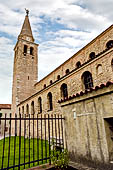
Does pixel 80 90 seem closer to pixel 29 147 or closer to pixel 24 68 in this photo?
pixel 29 147

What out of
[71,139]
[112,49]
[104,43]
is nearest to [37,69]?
[104,43]

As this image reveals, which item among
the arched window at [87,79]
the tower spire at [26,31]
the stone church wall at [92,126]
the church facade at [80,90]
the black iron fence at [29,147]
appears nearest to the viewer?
the stone church wall at [92,126]

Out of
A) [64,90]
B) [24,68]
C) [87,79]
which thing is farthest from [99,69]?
[24,68]

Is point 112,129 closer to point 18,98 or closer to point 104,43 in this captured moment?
point 104,43

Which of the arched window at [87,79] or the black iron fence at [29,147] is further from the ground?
the arched window at [87,79]

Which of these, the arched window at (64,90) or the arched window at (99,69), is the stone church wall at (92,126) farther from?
the arched window at (64,90)

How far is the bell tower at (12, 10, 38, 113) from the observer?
22480mm

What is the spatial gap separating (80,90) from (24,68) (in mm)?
17324

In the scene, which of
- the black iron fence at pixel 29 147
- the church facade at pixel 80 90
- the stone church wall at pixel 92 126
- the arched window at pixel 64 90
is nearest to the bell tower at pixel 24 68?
the church facade at pixel 80 90

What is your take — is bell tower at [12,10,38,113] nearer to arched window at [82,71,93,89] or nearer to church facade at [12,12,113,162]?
church facade at [12,12,113,162]

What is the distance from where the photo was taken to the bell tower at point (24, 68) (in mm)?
22480

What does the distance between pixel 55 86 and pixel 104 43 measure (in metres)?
5.95

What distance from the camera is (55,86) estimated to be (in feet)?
37.7

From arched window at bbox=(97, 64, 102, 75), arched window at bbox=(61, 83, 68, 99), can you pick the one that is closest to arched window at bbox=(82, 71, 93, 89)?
arched window at bbox=(97, 64, 102, 75)
